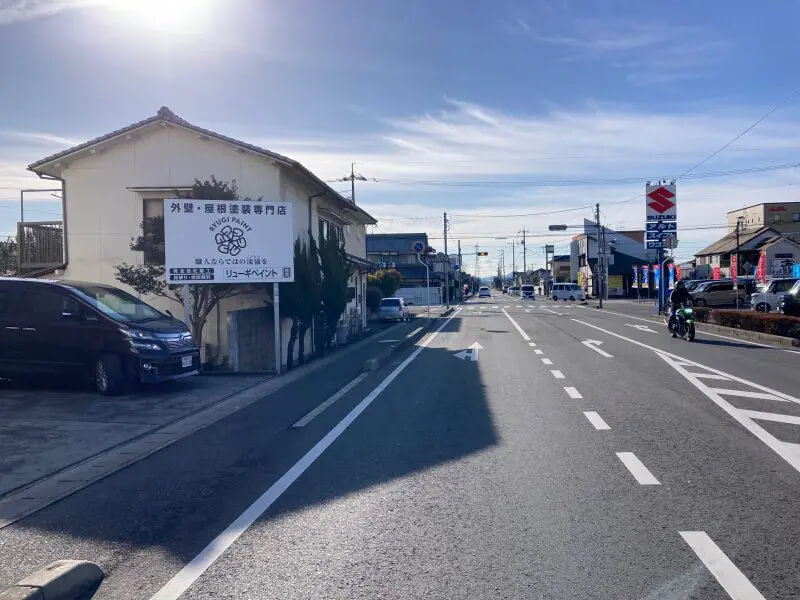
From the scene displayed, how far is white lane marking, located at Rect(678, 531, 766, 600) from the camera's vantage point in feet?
12.9

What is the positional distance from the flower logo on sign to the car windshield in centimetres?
222

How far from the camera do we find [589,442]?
299 inches

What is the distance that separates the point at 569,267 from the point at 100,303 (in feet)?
365

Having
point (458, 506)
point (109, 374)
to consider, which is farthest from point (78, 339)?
point (458, 506)

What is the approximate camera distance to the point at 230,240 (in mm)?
14414

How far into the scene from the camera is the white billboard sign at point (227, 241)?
14.0m

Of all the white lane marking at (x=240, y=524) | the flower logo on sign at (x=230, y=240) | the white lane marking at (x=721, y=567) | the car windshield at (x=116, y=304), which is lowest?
the white lane marking at (x=240, y=524)

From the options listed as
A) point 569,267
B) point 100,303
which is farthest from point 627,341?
point 569,267

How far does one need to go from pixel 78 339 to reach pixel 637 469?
8885mm

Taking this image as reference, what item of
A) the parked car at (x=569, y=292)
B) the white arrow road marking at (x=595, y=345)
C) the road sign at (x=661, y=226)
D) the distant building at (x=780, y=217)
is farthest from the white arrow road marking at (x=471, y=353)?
the distant building at (x=780, y=217)

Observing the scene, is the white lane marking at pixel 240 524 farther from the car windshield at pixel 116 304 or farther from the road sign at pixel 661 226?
the road sign at pixel 661 226

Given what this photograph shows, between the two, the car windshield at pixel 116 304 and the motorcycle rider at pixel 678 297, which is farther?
the motorcycle rider at pixel 678 297

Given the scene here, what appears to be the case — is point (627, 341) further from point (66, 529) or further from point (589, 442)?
point (66, 529)

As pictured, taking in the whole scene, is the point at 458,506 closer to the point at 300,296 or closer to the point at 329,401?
the point at 329,401
